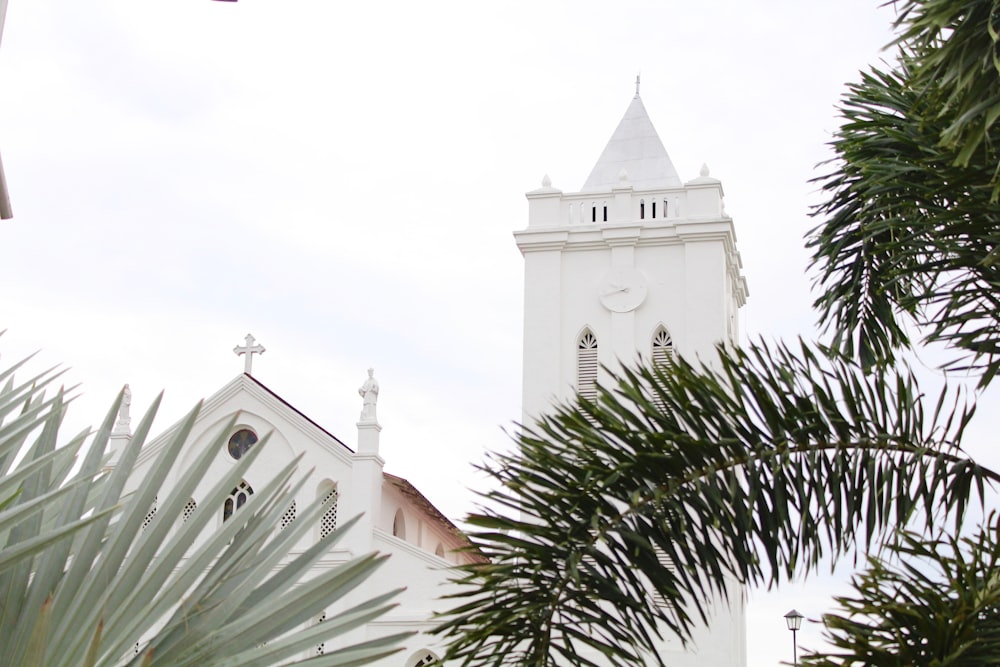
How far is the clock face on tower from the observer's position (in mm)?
25203

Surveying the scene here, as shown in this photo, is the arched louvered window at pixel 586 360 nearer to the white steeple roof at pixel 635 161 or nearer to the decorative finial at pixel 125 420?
the white steeple roof at pixel 635 161

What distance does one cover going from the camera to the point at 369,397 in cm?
2483

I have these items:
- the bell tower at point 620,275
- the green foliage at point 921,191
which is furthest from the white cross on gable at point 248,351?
the green foliage at point 921,191

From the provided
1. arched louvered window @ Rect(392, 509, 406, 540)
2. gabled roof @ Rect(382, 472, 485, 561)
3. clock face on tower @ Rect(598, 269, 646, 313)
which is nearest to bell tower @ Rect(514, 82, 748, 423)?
clock face on tower @ Rect(598, 269, 646, 313)

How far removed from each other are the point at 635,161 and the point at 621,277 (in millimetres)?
2946

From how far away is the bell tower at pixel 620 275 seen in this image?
2508 centimetres

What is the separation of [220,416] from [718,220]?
10.6 metres

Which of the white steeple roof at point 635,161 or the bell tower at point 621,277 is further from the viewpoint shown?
the white steeple roof at point 635,161

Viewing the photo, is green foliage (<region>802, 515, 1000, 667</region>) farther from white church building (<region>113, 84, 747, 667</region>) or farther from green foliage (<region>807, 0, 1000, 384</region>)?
white church building (<region>113, 84, 747, 667</region>)

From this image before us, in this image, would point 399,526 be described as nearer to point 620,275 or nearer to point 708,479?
point 620,275

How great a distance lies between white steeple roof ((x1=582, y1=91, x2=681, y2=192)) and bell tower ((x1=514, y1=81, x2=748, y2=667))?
6 cm

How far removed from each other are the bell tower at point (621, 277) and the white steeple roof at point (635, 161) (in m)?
0.06

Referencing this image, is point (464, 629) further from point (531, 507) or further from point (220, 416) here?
point (220, 416)

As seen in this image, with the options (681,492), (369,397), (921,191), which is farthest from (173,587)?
(369,397)
